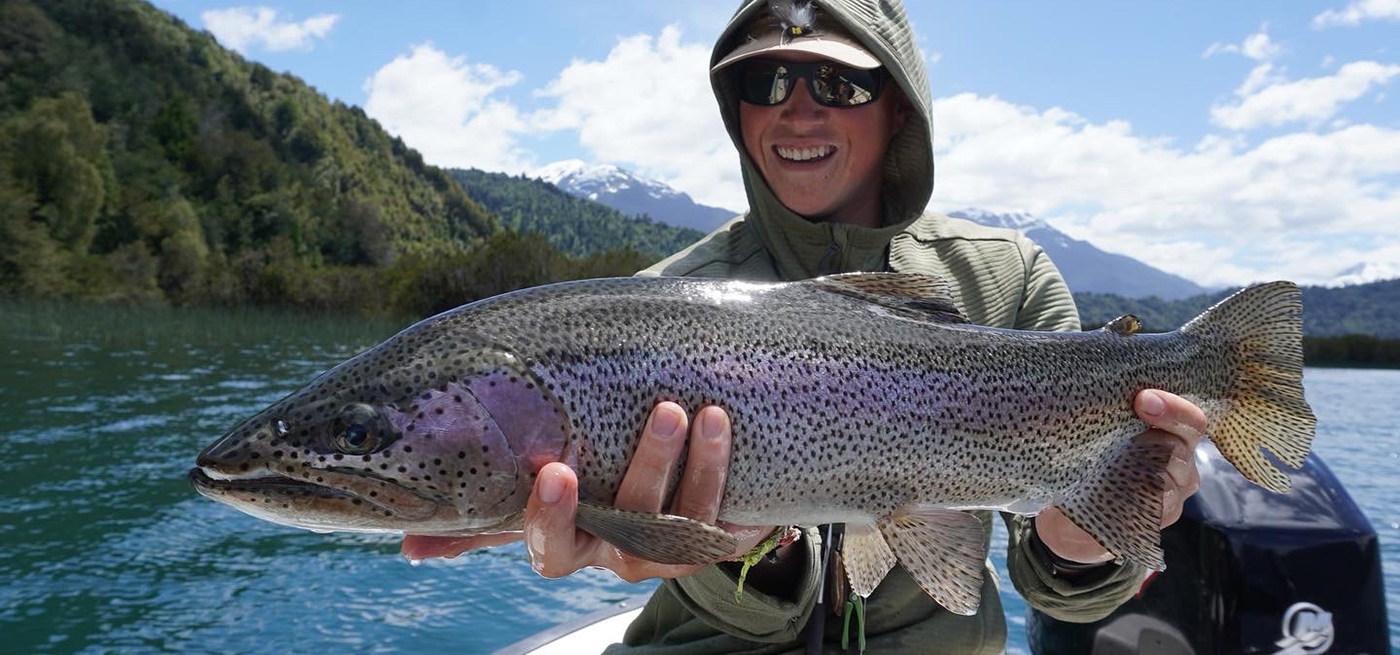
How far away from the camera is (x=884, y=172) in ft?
15.6

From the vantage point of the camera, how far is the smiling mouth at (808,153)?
13.8ft

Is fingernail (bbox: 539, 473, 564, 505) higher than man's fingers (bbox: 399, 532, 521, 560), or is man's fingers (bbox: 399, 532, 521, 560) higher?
fingernail (bbox: 539, 473, 564, 505)

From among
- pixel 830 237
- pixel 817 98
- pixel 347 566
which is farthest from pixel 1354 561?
pixel 347 566

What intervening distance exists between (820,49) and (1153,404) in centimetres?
205

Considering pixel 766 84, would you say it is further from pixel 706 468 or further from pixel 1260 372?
pixel 1260 372

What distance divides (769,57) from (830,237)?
92cm

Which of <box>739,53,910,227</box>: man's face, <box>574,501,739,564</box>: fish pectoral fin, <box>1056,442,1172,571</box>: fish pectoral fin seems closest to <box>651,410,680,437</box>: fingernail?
<box>574,501,739,564</box>: fish pectoral fin

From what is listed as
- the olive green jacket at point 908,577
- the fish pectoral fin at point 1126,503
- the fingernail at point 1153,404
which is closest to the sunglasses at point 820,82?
the olive green jacket at point 908,577

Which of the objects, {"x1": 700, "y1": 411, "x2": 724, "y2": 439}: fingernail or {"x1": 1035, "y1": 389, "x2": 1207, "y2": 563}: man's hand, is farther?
{"x1": 1035, "y1": 389, "x2": 1207, "y2": 563}: man's hand

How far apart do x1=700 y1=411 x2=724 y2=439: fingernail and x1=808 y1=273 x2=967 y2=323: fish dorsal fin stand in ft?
2.47

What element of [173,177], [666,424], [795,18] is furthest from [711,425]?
[173,177]

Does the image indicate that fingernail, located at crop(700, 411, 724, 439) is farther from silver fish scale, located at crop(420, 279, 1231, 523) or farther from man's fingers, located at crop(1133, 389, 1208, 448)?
man's fingers, located at crop(1133, 389, 1208, 448)

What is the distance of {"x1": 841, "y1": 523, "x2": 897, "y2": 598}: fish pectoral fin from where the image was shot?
3.10m

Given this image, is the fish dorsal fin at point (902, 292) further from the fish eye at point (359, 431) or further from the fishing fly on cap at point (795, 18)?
the fish eye at point (359, 431)
